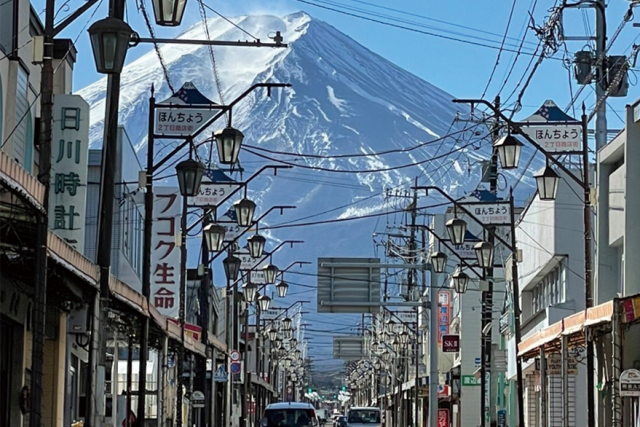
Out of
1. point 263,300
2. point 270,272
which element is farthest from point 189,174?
point 263,300

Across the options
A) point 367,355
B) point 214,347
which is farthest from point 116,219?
point 367,355

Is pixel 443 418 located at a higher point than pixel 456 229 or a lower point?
lower

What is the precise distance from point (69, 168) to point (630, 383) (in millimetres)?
11948

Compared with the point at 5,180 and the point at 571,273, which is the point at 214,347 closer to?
the point at 571,273

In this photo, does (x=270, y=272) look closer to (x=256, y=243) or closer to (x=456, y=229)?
(x=256, y=243)

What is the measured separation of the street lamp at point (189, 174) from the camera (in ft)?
79.4

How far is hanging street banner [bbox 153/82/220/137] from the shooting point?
82.5 ft

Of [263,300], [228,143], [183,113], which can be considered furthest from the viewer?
[263,300]

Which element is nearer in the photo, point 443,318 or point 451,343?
point 451,343

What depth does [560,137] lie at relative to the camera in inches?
1041

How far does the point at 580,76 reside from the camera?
1460 inches

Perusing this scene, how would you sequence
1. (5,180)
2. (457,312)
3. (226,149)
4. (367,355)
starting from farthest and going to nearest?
1. (367,355)
2. (457,312)
3. (226,149)
4. (5,180)

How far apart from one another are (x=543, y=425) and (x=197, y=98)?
10.6 metres

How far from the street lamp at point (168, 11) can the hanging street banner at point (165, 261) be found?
19.8 m
